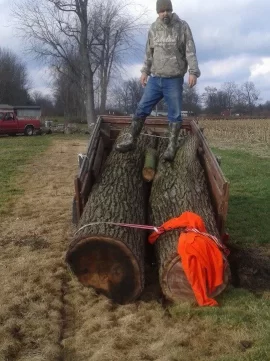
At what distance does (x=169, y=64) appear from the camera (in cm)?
680

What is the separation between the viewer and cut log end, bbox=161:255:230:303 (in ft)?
15.8

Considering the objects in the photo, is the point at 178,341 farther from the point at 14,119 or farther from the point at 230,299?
the point at 14,119

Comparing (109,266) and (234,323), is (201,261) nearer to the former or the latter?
(234,323)

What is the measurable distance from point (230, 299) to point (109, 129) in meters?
4.61

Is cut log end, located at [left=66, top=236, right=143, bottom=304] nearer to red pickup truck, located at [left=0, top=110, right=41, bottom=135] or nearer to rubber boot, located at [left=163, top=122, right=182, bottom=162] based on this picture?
rubber boot, located at [left=163, top=122, right=182, bottom=162]

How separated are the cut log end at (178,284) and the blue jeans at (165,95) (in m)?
2.70

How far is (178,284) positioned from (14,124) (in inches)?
1242

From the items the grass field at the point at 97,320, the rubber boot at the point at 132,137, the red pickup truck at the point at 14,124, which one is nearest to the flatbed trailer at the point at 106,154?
the rubber boot at the point at 132,137

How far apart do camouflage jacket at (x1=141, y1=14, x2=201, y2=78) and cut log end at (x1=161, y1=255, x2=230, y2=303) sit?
2.89 metres

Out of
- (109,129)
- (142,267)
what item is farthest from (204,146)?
(142,267)

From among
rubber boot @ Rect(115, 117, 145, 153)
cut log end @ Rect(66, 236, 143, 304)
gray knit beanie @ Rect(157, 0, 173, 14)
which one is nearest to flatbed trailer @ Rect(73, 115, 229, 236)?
rubber boot @ Rect(115, 117, 145, 153)

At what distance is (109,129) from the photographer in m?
8.78

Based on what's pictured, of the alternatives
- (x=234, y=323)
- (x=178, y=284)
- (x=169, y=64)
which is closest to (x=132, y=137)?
(x=169, y=64)

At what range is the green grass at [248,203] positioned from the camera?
23.8 feet
